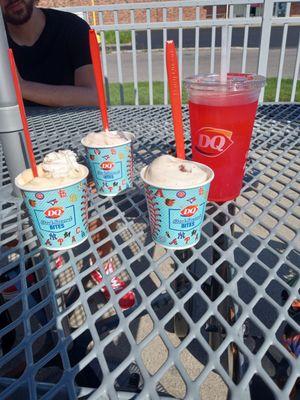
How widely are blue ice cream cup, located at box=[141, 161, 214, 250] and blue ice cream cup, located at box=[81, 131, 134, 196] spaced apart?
0.17m

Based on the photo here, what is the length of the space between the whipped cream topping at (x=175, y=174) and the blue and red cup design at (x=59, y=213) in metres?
0.16

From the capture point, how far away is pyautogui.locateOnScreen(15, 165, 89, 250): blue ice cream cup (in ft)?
2.17

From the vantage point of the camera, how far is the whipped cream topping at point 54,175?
26.5 inches

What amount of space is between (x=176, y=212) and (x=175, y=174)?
0.25 ft

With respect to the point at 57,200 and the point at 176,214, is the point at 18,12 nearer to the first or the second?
the point at 57,200

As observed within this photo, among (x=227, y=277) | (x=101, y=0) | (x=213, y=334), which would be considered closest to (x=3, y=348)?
(x=213, y=334)

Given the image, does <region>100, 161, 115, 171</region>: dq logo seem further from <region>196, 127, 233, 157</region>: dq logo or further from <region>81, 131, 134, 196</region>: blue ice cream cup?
<region>196, 127, 233, 157</region>: dq logo

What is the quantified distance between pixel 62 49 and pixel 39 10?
0.33 meters

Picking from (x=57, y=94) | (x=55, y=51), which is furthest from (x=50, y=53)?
(x=57, y=94)

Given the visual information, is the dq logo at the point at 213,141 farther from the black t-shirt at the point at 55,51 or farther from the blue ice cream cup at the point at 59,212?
the black t-shirt at the point at 55,51

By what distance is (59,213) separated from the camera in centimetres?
68

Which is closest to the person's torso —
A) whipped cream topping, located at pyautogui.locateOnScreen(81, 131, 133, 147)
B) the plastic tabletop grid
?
the plastic tabletop grid

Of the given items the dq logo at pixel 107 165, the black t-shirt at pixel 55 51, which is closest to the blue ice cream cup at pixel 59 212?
the dq logo at pixel 107 165

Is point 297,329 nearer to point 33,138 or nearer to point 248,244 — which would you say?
point 248,244
